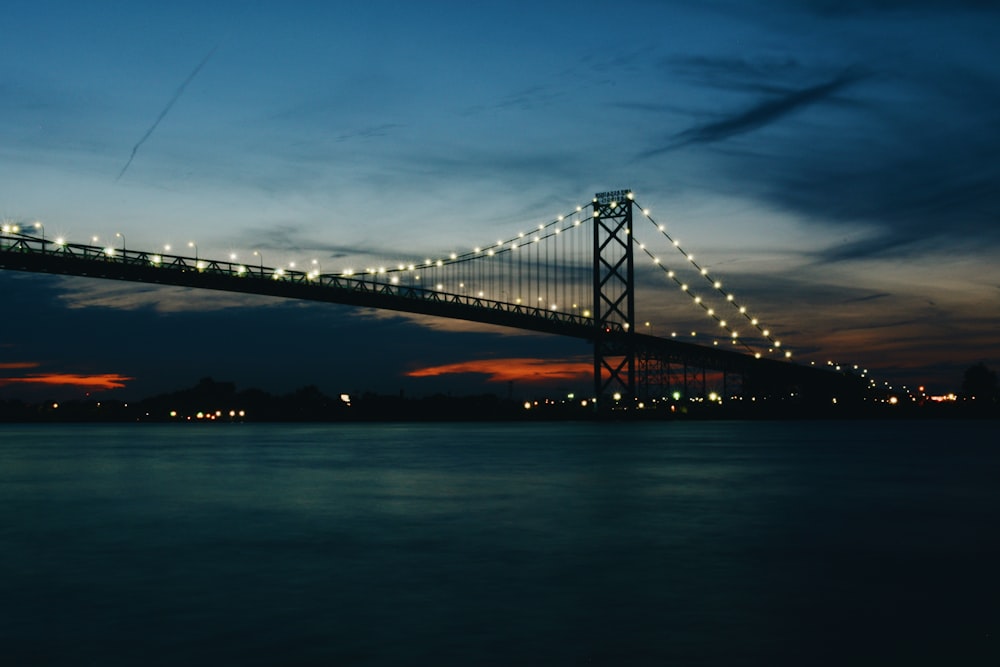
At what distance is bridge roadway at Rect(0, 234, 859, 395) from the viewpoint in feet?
149

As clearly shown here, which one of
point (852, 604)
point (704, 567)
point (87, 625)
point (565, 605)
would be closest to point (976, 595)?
point (852, 604)

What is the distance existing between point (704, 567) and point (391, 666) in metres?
4.78

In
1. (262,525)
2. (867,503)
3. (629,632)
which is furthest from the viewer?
(867,503)

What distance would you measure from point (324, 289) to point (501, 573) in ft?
149

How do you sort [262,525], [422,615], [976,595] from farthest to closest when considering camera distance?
1. [262,525]
2. [976,595]
3. [422,615]

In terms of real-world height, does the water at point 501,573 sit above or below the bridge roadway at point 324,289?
below

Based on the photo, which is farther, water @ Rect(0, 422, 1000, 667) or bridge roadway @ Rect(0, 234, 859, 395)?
bridge roadway @ Rect(0, 234, 859, 395)

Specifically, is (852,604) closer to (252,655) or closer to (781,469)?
(252,655)

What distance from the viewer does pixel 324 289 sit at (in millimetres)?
53719

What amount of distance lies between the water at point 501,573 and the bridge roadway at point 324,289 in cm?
2742

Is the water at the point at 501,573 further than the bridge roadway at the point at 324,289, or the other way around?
the bridge roadway at the point at 324,289

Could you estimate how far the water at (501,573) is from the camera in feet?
21.3

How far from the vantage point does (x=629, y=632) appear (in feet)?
22.6

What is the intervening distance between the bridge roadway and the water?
2742 cm
